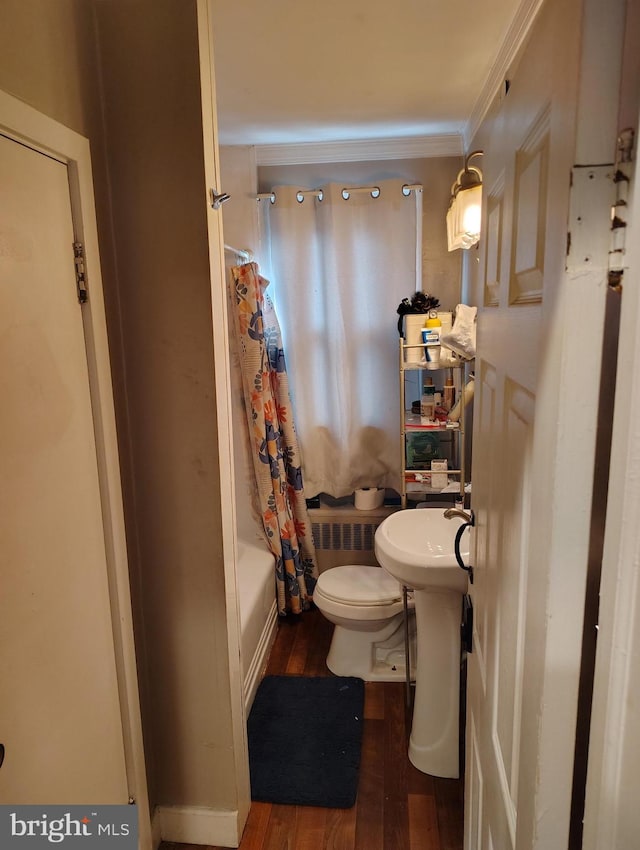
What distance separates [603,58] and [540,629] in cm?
59

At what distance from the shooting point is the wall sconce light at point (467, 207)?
2.24m

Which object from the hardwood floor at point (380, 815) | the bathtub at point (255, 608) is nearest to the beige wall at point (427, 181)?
the bathtub at point (255, 608)

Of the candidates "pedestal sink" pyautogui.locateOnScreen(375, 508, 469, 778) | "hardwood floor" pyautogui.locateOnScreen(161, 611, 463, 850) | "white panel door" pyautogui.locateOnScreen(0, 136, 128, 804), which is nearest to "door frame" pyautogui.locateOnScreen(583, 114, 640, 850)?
"white panel door" pyautogui.locateOnScreen(0, 136, 128, 804)

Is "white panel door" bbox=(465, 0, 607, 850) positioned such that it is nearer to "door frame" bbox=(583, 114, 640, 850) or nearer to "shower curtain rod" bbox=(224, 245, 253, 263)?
"door frame" bbox=(583, 114, 640, 850)

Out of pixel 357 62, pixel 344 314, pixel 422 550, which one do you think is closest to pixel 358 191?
pixel 344 314

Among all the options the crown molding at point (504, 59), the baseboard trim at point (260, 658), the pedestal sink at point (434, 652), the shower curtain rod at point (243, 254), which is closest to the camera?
the crown molding at point (504, 59)

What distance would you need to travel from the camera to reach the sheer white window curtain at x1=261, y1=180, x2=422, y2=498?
277 cm

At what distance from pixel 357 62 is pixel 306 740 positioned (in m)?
2.44

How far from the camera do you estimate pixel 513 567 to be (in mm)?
813

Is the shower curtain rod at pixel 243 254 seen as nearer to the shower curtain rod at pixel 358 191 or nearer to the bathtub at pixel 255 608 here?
the shower curtain rod at pixel 358 191

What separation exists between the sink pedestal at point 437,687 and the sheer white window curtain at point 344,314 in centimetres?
117

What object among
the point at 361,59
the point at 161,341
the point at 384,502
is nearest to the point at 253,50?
the point at 361,59

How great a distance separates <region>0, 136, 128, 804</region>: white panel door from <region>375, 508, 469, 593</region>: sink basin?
0.89 meters

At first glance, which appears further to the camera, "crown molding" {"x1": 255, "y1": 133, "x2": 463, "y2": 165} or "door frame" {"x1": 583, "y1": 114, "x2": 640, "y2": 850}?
"crown molding" {"x1": 255, "y1": 133, "x2": 463, "y2": 165}
